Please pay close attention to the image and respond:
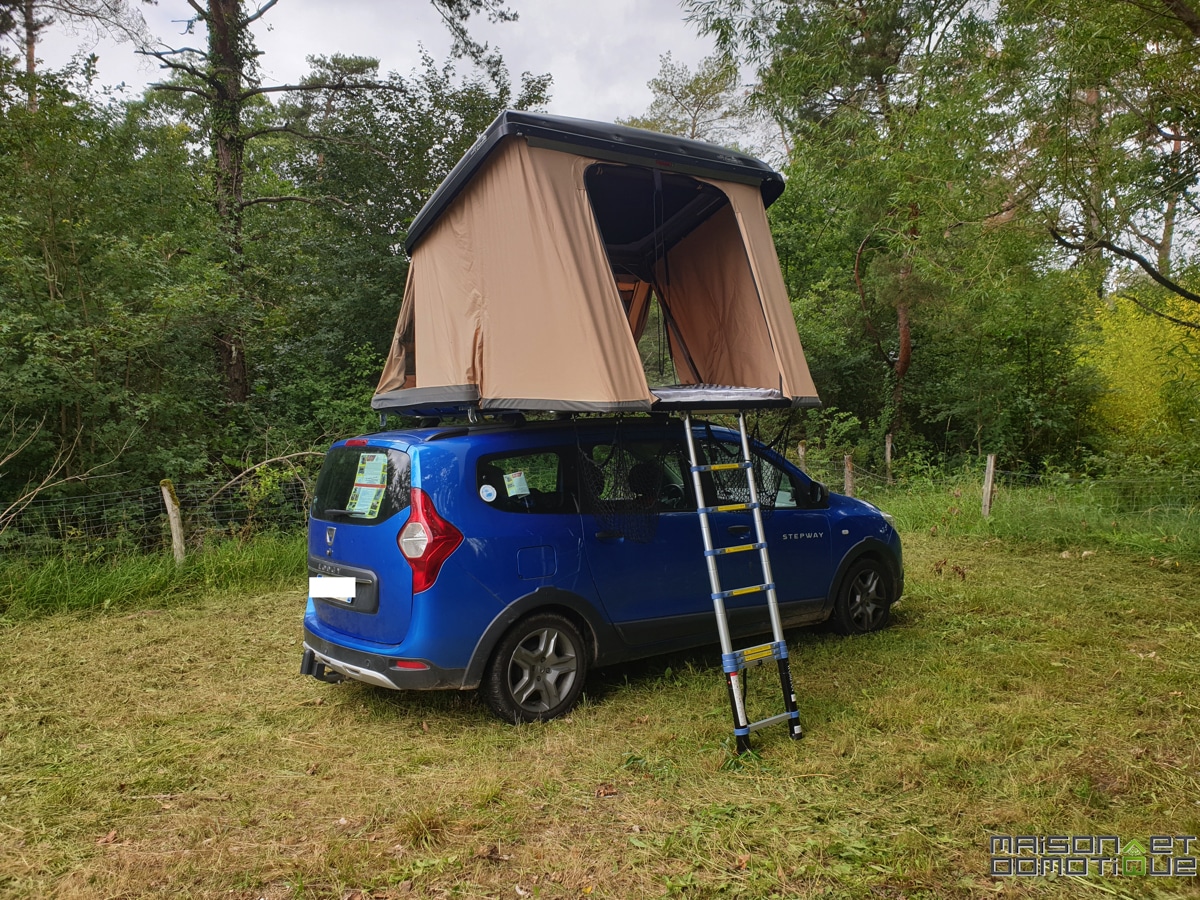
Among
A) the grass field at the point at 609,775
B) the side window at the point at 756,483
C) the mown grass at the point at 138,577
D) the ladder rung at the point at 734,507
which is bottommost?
the grass field at the point at 609,775

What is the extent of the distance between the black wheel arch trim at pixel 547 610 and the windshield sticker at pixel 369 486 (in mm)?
834

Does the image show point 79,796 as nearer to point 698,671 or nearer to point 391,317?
point 698,671

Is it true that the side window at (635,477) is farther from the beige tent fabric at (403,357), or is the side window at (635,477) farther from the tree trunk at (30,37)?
the tree trunk at (30,37)

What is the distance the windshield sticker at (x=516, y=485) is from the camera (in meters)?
3.87

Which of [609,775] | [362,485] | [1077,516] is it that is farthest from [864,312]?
[609,775]

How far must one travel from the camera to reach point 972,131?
8188 millimetres

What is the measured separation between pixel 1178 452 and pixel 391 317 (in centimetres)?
1293

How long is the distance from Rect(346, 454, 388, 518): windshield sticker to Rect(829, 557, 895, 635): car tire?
312 centimetres

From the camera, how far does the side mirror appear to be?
5043 millimetres

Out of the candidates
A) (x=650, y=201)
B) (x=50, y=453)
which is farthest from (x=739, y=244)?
(x=50, y=453)

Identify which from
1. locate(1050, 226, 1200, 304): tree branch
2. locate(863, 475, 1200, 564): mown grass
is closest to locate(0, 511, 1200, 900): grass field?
locate(863, 475, 1200, 564): mown grass

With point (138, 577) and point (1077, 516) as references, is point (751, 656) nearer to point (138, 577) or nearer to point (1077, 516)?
point (138, 577)

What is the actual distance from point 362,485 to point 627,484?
4.62 ft

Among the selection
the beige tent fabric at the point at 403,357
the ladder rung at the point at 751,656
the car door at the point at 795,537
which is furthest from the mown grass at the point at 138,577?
the ladder rung at the point at 751,656
